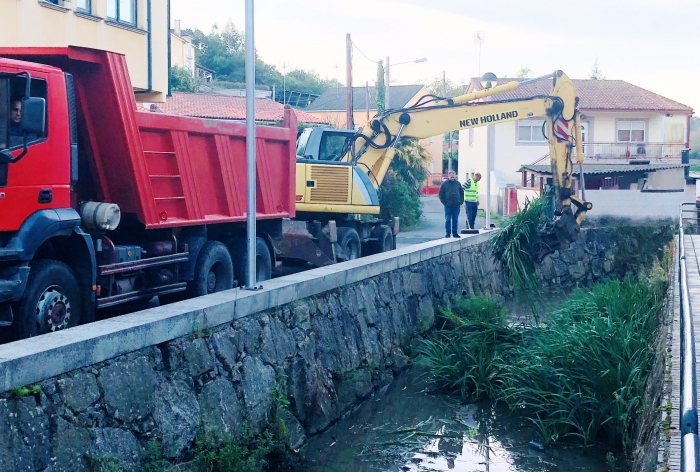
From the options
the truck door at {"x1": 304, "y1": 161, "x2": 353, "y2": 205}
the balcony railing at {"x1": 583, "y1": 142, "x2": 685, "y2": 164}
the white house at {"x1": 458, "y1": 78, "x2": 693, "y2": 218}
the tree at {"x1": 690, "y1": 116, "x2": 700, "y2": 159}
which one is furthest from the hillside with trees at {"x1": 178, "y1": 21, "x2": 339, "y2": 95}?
the truck door at {"x1": 304, "y1": 161, "x2": 353, "y2": 205}

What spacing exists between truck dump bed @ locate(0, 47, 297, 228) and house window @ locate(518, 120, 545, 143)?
3491 cm

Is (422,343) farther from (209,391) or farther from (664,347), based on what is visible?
(209,391)

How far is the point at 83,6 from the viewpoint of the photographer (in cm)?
1786

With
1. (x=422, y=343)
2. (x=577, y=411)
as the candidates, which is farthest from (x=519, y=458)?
(x=422, y=343)

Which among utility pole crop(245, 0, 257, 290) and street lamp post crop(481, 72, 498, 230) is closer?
utility pole crop(245, 0, 257, 290)

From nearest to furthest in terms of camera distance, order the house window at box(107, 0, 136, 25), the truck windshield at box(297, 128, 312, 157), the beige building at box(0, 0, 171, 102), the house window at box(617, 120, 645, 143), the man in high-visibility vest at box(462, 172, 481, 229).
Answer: the beige building at box(0, 0, 171, 102) < the truck windshield at box(297, 128, 312, 157) < the house window at box(107, 0, 136, 25) < the man in high-visibility vest at box(462, 172, 481, 229) < the house window at box(617, 120, 645, 143)

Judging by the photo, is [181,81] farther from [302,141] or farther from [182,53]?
[302,141]

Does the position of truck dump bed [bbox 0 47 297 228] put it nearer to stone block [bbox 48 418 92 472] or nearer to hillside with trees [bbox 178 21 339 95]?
stone block [bbox 48 418 92 472]

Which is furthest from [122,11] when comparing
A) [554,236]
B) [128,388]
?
[128,388]

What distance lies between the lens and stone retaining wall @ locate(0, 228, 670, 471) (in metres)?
5.36

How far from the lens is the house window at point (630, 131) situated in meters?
45.7

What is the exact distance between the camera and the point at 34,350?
537cm

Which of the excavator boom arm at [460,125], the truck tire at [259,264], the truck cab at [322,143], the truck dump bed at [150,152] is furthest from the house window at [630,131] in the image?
the truck dump bed at [150,152]

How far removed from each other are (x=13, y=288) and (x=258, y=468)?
96.2 inches
